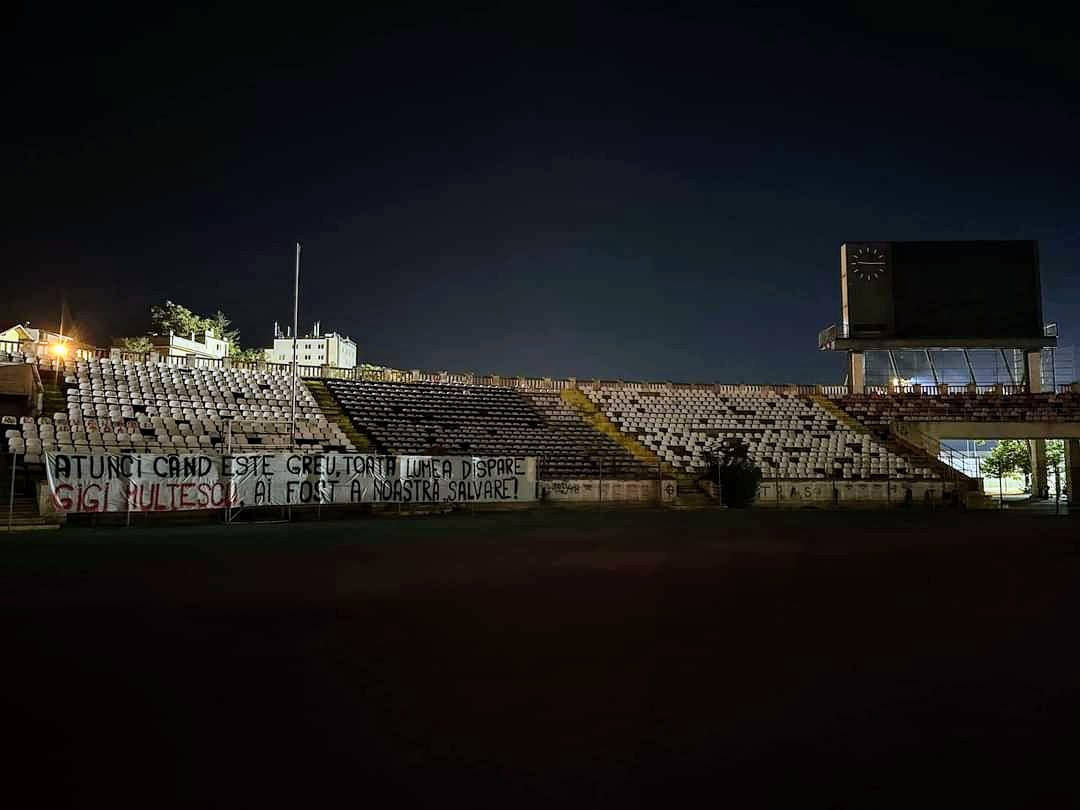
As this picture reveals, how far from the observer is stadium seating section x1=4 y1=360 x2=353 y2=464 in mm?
22297

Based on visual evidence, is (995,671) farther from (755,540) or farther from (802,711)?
(755,540)

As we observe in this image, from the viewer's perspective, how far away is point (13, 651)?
5.78 meters

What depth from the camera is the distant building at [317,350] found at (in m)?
108

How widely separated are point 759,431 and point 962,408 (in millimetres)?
11039

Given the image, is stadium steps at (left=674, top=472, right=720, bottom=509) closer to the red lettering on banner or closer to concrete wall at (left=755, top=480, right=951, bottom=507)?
concrete wall at (left=755, top=480, right=951, bottom=507)

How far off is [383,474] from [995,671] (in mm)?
20299

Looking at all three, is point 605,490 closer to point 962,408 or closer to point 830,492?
point 830,492

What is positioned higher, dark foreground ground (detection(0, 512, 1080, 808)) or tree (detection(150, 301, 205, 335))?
tree (detection(150, 301, 205, 335))

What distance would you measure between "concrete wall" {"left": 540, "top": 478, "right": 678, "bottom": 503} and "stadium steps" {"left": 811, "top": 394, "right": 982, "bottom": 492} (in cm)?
1289

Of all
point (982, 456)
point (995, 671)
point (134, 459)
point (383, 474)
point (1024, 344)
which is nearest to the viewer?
point (995, 671)

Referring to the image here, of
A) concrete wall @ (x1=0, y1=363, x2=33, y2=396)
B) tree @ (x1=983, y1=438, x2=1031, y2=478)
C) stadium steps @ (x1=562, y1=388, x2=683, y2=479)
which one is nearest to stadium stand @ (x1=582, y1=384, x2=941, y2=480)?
stadium steps @ (x1=562, y1=388, x2=683, y2=479)

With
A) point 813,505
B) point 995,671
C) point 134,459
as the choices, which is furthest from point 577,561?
point 813,505

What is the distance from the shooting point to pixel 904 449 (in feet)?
118

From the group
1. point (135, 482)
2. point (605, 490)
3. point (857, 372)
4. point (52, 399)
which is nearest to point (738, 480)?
point (605, 490)
